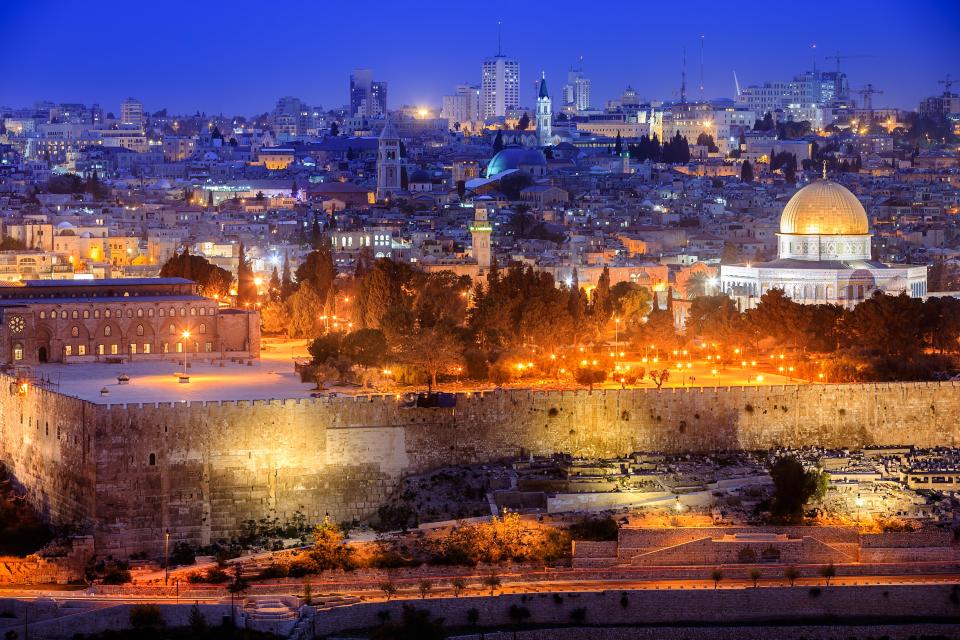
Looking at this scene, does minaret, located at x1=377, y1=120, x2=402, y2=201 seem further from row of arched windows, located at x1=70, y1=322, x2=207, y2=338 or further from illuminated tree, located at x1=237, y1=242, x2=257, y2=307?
row of arched windows, located at x1=70, y1=322, x2=207, y2=338

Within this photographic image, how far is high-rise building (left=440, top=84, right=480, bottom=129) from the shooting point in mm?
186375

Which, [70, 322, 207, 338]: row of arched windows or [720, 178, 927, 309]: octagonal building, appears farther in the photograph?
[720, 178, 927, 309]: octagonal building

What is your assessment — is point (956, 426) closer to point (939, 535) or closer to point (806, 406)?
point (806, 406)

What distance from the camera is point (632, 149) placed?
115938 millimetres

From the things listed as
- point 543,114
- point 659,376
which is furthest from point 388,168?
point 659,376

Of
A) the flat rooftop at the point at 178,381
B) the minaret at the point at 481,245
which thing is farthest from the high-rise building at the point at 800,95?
the flat rooftop at the point at 178,381

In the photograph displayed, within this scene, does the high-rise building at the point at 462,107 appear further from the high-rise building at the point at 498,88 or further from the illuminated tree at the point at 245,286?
the illuminated tree at the point at 245,286

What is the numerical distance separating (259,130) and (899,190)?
8697cm

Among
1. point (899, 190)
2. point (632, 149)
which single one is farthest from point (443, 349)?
point (632, 149)

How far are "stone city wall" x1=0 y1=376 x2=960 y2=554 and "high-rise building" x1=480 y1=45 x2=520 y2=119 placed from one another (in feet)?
497

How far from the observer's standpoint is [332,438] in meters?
30.9

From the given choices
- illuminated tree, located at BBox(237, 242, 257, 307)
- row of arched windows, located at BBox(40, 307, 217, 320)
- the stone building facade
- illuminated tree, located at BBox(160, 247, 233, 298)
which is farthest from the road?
illuminated tree, located at BBox(237, 242, 257, 307)

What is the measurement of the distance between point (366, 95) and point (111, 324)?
13839 centimetres

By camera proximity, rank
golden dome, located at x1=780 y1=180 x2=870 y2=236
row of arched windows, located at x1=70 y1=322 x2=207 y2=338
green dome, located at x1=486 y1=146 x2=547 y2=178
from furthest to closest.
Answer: green dome, located at x1=486 y1=146 x2=547 y2=178
golden dome, located at x1=780 y1=180 x2=870 y2=236
row of arched windows, located at x1=70 y1=322 x2=207 y2=338
